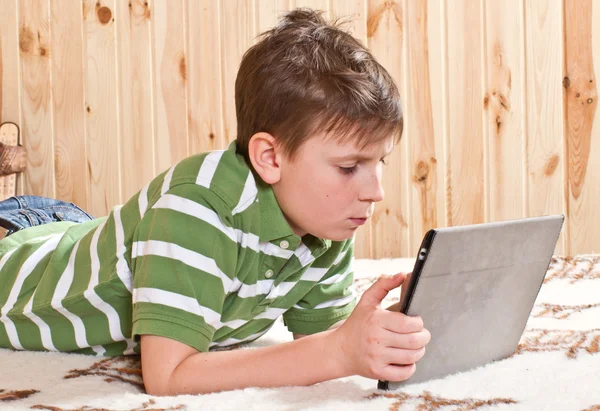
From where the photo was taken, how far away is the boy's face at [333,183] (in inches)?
32.5

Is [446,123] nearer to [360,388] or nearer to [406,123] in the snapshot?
[406,123]

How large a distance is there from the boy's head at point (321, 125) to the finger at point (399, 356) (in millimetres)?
186

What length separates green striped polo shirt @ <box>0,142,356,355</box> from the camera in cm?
80

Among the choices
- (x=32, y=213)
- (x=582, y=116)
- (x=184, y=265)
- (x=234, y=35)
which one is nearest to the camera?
(x=184, y=265)

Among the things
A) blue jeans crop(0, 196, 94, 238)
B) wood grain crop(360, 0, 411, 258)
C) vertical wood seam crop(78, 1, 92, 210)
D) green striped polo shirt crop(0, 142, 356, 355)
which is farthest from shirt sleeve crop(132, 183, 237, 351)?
vertical wood seam crop(78, 1, 92, 210)

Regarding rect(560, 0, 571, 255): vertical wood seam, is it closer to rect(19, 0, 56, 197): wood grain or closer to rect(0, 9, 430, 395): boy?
rect(0, 9, 430, 395): boy

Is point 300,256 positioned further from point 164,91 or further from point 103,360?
point 164,91

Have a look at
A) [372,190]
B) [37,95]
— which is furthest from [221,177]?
[37,95]

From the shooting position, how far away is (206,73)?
78.7 inches

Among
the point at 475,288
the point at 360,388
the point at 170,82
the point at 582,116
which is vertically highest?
the point at 170,82

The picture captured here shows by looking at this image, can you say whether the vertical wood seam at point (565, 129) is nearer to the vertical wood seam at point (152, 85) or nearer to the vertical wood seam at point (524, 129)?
the vertical wood seam at point (524, 129)

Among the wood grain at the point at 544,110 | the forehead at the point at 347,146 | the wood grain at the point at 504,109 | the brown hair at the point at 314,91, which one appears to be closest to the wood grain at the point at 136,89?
the wood grain at the point at 504,109

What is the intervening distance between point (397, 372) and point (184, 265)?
0.25m

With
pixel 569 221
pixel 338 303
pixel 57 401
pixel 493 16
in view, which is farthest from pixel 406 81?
pixel 57 401
